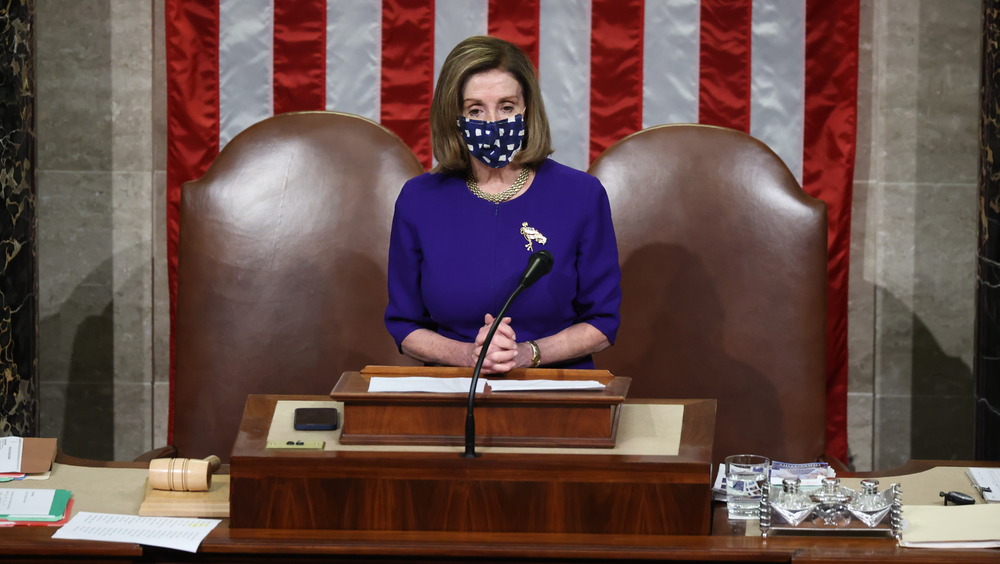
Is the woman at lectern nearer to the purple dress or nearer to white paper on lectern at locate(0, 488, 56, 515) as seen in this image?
the purple dress

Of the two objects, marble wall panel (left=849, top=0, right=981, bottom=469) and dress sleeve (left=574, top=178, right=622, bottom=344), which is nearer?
dress sleeve (left=574, top=178, right=622, bottom=344)

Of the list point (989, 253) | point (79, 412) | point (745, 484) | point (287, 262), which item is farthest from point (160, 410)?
point (989, 253)

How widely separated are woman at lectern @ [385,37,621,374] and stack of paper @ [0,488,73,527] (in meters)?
0.90

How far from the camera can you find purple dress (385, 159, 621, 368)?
2.97 meters

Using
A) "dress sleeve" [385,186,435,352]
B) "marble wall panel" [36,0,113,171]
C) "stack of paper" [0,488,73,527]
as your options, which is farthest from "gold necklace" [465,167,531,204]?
"marble wall panel" [36,0,113,171]

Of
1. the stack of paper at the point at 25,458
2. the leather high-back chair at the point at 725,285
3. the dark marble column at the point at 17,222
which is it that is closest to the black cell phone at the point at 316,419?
the stack of paper at the point at 25,458

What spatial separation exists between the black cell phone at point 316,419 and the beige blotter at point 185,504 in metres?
0.20

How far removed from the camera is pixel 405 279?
309 cm

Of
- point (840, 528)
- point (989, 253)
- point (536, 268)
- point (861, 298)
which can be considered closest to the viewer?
point (840, 528)

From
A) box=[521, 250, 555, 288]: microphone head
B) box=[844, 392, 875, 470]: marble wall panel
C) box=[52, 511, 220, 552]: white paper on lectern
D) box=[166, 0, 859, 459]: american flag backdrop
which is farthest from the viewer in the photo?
box=[844, 392, 875, 470]: marble wall panel

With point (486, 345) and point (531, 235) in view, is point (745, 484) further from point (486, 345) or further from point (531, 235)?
point (531, 235)

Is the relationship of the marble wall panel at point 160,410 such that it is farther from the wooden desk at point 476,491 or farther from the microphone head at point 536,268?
the microphone head at point 536,268

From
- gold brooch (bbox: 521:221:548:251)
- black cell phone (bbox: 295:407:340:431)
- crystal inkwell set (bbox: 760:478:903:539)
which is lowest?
crystal inkwell set (bbox: 760:478:903:539)

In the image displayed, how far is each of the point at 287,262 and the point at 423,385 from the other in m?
1.49
